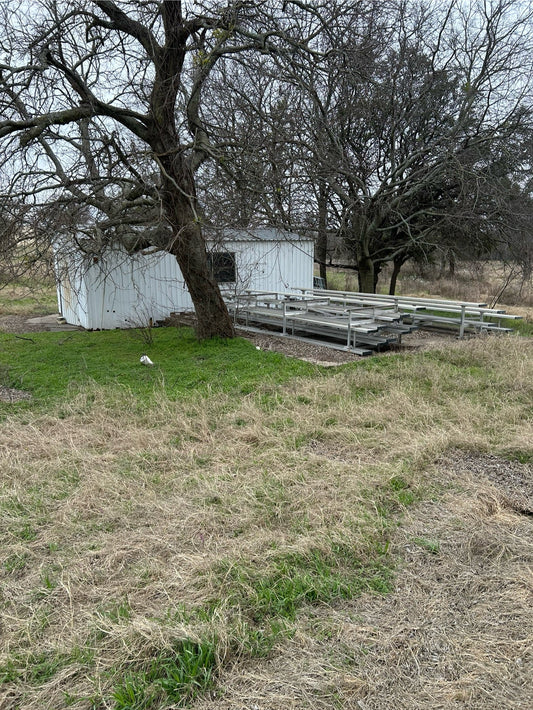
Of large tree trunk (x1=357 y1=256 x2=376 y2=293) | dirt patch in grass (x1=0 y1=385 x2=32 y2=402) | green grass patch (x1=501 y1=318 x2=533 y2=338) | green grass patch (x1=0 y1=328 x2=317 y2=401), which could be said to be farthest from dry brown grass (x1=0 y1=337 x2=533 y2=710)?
large tree trunk (x1=357 y1=256 x2=376 y2=293)

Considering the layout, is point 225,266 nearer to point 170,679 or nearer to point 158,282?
point 158,282

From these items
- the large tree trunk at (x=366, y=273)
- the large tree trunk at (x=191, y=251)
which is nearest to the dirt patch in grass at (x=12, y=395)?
the large tree trunk at (x=191, y=251)

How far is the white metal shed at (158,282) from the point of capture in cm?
1190

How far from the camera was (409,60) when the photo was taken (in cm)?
1157

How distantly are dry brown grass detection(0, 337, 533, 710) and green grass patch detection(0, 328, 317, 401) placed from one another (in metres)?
1.16

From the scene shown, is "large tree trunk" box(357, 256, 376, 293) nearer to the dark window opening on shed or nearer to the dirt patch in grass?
the dark window opening on shed

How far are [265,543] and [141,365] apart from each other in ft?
17.8

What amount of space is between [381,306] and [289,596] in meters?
8.23

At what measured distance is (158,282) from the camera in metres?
12.8

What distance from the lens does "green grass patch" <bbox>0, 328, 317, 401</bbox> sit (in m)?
6.38

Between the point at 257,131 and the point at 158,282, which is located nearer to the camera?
the point at 257,131

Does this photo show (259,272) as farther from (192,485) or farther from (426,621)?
(426,621)

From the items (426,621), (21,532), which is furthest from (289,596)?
(21,532)

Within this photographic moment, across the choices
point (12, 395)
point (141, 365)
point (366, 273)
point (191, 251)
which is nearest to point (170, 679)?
point (12, 395)
